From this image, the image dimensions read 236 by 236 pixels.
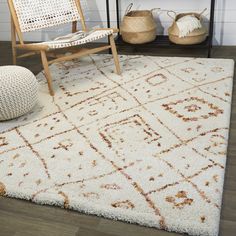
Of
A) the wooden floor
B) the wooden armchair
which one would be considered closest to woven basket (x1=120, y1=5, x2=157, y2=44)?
the wooden armchair

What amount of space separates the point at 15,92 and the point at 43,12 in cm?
109

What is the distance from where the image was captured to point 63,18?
284cm

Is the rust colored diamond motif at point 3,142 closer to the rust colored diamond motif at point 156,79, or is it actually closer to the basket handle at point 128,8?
the rust colored diamond motif at point 156,79

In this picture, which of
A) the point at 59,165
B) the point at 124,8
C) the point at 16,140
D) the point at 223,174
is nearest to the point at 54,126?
the point at 16,140

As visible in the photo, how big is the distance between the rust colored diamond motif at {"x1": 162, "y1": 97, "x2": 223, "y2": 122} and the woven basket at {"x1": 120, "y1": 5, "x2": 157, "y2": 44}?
1.03 m

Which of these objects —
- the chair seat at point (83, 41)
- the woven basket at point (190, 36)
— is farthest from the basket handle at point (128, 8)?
the chair seat at point (83, 41)

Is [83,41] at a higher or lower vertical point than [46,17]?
lower

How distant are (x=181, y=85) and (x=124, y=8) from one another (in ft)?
4.43

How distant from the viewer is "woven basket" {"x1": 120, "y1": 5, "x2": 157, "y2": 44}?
2941 millimetres

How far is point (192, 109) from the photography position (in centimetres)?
206

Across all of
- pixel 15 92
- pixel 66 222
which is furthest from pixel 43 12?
pixel 66 222

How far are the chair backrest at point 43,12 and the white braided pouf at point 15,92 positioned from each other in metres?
0.75

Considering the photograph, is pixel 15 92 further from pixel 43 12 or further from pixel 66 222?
pixel 43 12

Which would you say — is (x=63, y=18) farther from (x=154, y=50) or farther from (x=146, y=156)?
(x=146, y=156)
